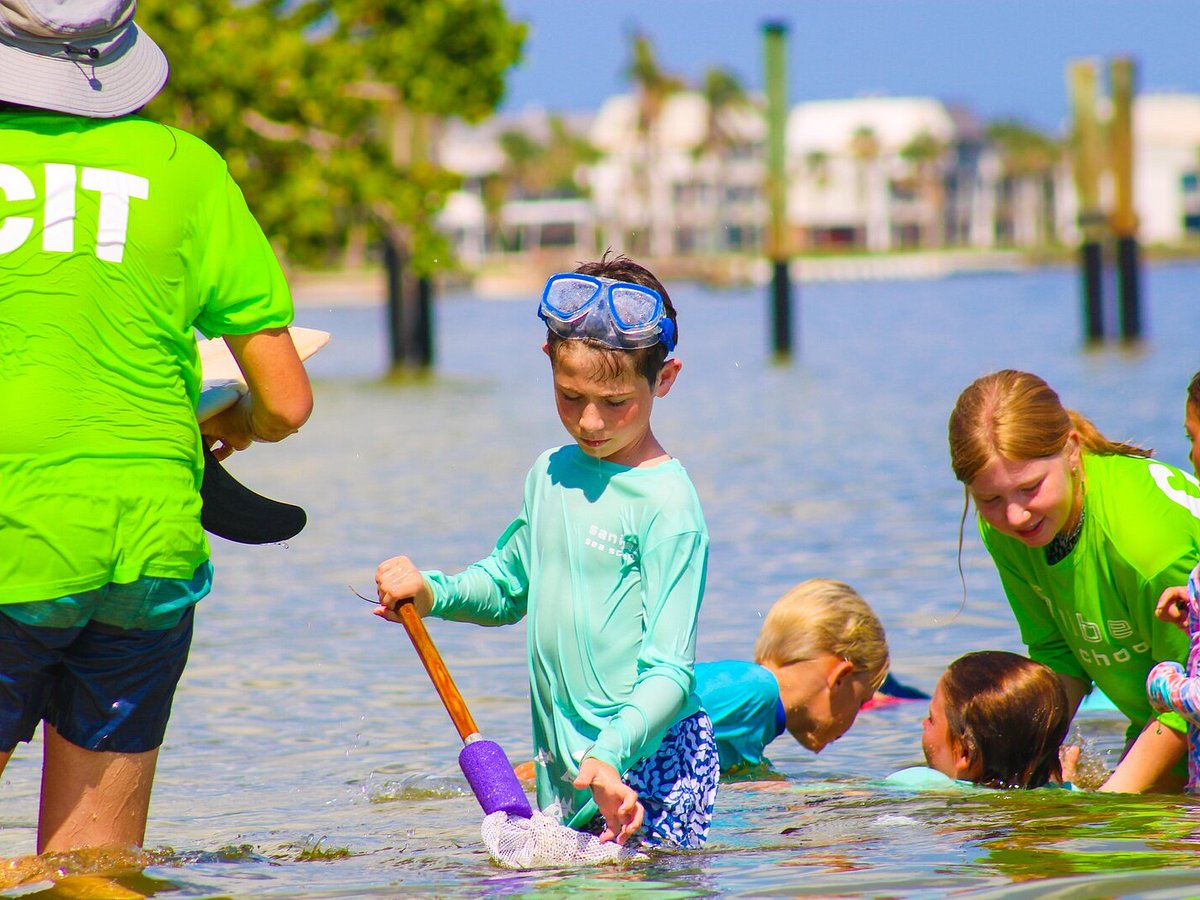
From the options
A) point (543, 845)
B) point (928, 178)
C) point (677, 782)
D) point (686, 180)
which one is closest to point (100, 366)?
point (543, 845)

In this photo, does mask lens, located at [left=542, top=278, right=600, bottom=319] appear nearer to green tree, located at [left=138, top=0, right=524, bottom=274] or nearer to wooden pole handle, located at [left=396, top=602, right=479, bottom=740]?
wooden pole handle, located at [left=396, top=602, right=479, bottom=740]

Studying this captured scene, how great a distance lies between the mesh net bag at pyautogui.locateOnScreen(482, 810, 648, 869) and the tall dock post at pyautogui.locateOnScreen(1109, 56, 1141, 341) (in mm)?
24862

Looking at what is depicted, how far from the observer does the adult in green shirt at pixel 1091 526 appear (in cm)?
424

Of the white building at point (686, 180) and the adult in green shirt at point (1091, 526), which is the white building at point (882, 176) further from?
the adult in green shirt at point (1091, 526)

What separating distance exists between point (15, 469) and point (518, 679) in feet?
12.5

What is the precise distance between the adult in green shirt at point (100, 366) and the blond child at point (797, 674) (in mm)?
2239

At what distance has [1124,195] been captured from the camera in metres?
27.0

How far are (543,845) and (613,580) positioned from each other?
0.58 metres

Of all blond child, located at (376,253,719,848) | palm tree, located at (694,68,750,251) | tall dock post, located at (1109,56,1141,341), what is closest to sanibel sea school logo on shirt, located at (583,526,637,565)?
blond child, located at (376,253,719,848)

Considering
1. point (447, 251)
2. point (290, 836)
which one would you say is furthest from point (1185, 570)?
point (447, 251)

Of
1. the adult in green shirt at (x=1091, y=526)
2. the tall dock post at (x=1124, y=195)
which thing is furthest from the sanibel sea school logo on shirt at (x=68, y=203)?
the tall dock post at (x=1124, y=195)

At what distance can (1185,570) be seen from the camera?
4230mm

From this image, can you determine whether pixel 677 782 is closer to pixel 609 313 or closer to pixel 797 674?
pixel 609 313

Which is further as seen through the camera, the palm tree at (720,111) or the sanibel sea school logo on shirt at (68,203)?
the palm tree at (720,111)
